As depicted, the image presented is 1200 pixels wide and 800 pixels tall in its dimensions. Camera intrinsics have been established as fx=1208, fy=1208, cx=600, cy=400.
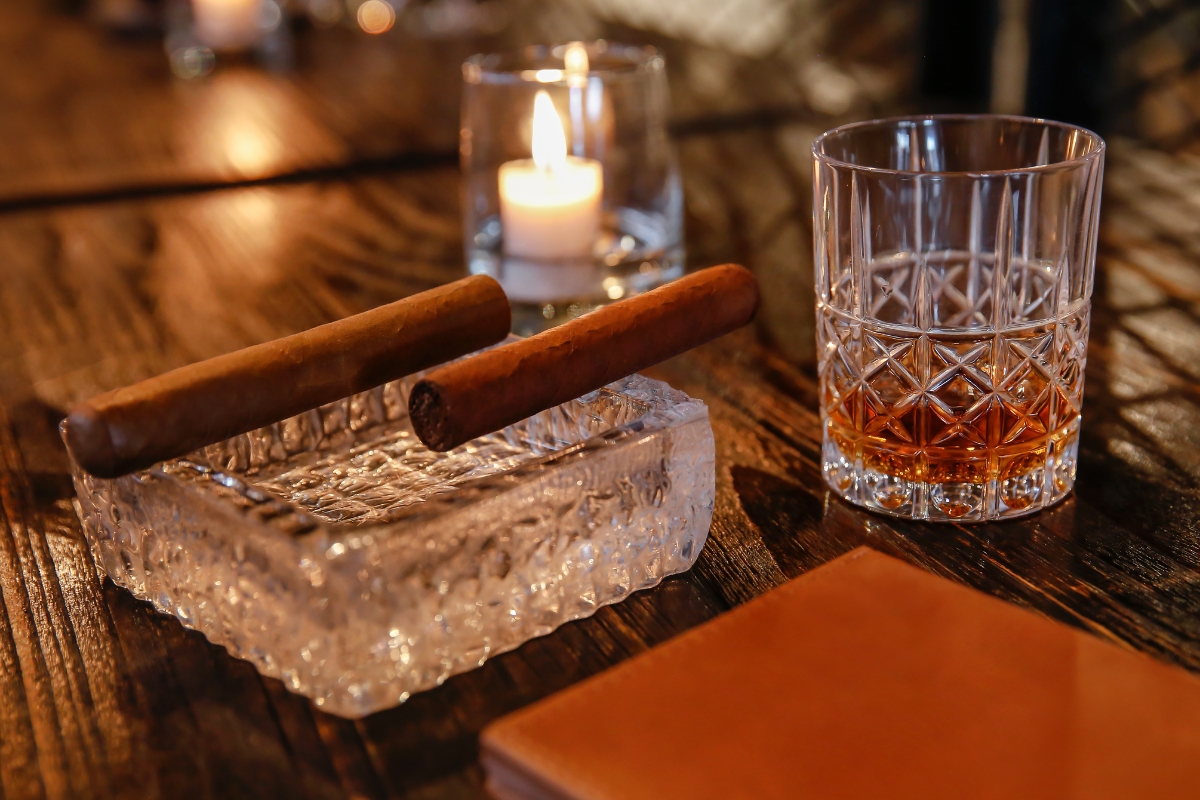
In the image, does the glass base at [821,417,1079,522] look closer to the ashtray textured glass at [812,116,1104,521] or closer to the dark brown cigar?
the ashtray textured glass at [812,116,1104,521]

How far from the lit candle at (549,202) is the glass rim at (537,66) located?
30mm

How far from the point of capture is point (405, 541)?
56 centimetres

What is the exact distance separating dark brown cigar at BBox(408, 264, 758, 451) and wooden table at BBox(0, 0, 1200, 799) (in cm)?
12

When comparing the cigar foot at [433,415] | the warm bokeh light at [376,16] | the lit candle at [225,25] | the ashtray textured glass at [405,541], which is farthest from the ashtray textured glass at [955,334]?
the warm bokeh light at [376,16]

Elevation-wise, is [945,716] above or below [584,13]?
below

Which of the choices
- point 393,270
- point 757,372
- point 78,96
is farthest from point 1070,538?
point 78,96

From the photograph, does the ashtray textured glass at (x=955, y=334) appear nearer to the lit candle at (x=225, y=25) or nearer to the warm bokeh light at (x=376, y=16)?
the lit candle at (x=225, y=25)

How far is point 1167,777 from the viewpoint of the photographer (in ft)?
1.52

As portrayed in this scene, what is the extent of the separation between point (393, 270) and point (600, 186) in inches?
11.5

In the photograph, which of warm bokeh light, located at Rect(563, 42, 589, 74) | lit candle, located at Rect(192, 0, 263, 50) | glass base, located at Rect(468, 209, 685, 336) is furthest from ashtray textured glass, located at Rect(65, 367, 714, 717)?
lit candle, located at Rect(192, 0, 263, 50)

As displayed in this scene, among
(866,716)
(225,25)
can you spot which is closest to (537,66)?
(866,716)

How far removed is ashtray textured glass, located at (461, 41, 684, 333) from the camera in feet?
3.71

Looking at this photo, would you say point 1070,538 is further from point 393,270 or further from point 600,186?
point 393,270

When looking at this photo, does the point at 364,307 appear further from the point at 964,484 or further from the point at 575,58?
the point at 964,484
